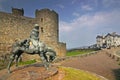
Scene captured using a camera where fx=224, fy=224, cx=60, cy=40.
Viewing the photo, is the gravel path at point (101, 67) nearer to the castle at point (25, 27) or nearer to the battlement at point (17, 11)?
the castle at point (25, 27)

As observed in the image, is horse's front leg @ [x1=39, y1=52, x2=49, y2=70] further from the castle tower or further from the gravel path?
the castle tower

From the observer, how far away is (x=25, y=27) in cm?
4003

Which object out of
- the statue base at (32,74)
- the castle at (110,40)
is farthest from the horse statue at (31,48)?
the castle at (110,40)

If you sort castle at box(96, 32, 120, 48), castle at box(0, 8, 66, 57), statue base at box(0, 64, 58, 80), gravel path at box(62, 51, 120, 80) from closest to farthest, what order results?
statue base at box(0, 64, 58, 80)
gravel path at box(62, 51, 120, 80)
castle at box(0, 8, 66, 57)
castle at box(96, 32, 120, 48)

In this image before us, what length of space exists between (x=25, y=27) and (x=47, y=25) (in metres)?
4.67

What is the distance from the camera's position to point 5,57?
3562 centimetres

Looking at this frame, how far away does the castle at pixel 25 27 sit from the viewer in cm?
3650

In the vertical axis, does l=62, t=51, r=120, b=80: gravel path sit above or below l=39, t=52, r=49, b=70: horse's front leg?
below

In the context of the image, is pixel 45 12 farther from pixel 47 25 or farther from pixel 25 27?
pixel 25 27

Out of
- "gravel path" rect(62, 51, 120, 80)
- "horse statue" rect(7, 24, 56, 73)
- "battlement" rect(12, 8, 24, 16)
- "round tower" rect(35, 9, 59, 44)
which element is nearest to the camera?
"horse statue" rect(7, 24, 56, 73)

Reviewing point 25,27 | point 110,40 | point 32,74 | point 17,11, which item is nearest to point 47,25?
point 25,27

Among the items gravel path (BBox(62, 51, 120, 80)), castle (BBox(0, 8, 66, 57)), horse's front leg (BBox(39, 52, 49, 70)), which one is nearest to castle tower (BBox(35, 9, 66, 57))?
castle (BBox(0, 8, 66, 57))

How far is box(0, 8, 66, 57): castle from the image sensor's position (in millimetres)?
36500

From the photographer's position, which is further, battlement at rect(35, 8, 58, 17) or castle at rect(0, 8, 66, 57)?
battlement at rect(35, 8, 58, 17)
